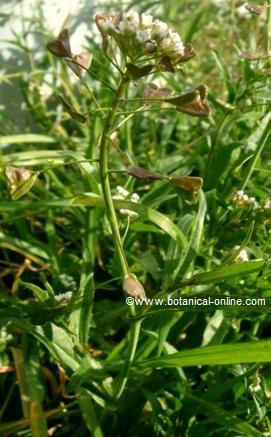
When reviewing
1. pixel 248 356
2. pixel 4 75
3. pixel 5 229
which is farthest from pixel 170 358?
pixel 4 75

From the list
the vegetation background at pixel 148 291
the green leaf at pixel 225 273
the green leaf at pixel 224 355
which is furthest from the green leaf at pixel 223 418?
the green leaf at pixel 225 273

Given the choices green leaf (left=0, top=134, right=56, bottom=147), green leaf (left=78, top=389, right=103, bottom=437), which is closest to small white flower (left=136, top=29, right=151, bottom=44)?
green leaf (left=78, top=389, right=103, bottom=437)

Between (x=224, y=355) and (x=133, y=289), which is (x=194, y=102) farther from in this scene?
(x=224, y=355)

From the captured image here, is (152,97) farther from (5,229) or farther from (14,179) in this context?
(5,229)

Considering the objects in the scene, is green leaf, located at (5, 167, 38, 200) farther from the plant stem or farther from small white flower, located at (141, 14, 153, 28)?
small white flower, located at (141, 14, 153, 28)

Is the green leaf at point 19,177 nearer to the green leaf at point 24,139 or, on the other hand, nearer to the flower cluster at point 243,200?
the flower cluster at point 243,200

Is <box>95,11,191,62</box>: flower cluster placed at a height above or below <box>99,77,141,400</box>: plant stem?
above

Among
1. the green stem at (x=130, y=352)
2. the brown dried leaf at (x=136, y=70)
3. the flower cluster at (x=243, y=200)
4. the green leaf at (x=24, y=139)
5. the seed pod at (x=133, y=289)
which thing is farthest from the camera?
the green leaf at (x=24, y=139)

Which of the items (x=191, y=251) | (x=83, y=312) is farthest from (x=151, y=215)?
(x=83, y=312)
